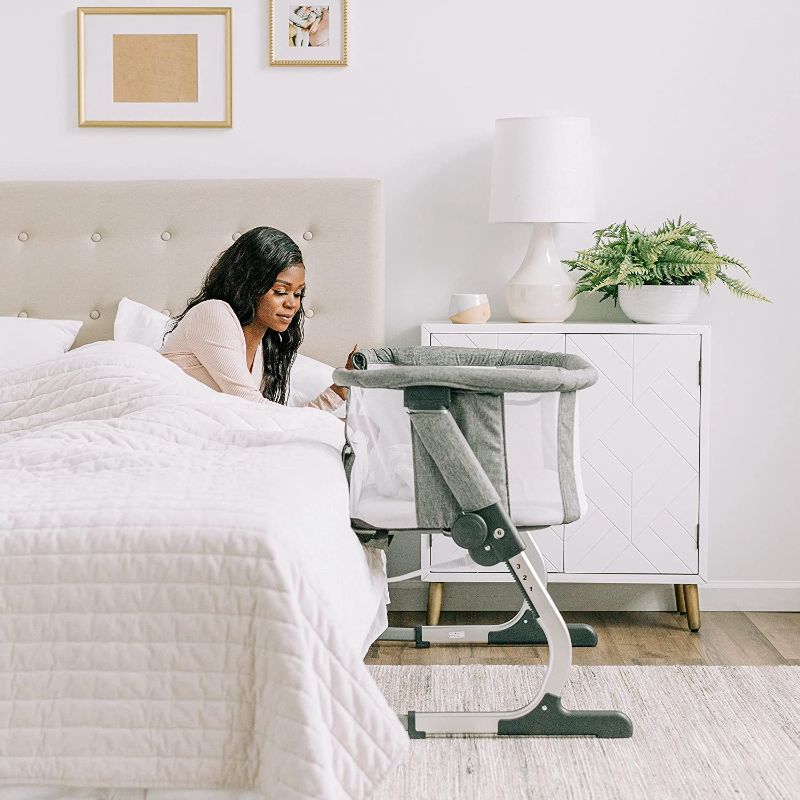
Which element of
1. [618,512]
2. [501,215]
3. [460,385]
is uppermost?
[501,215]

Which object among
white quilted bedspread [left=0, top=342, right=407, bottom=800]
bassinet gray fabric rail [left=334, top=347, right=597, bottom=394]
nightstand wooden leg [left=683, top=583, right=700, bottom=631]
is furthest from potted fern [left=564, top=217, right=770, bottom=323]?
white quilted bedspread [left=0, top=342, right=407, bottom=800]

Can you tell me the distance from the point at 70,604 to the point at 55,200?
1.94 meters

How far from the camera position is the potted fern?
275 centimetres

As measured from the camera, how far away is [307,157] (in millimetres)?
3051

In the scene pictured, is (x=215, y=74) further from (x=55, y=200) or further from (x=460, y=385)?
(x=460, y=385)

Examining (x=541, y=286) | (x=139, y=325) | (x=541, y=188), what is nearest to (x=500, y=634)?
(x=541, y=286)

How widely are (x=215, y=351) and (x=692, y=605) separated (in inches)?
58.9

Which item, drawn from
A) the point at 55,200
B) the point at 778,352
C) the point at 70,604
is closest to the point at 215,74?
the point at 55,200

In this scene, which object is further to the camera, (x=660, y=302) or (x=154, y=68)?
(x=154, y=68)

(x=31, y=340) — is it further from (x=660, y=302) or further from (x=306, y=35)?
(x=660, y=302)

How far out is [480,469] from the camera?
1866 millimetres

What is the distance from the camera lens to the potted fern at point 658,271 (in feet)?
9.02

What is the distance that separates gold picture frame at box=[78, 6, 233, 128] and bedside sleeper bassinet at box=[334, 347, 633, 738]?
4.93ft

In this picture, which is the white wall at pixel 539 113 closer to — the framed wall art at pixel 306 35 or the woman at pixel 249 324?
the framed wall art at pixel 306 35
